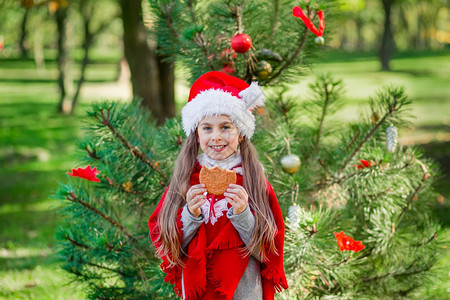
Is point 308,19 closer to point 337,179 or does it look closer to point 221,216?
point 337,179

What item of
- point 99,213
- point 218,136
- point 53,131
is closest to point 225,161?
point 218,136

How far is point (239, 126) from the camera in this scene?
2.20 metres

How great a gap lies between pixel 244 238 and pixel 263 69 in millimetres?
1020

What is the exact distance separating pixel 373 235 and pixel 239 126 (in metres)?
1.22

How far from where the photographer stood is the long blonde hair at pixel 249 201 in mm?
2086

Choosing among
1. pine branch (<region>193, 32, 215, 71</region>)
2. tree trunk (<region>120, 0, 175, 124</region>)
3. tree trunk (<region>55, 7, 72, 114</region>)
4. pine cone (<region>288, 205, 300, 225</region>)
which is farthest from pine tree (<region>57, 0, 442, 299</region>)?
tree trunk (<region>55, 7, 72, 114</region>)

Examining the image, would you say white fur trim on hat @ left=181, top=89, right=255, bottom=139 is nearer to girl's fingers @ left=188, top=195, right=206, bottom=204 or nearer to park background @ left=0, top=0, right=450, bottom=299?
girl's fingers @ left=188, top=195, right=206, bottom=204

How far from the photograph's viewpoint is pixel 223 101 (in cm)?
215

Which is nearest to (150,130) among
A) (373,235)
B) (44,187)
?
(373,235)

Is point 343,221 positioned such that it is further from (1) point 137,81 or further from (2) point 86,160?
(1) point 137,81

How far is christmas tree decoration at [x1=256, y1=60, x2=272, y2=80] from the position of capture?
266 cm

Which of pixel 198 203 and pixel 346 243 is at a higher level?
pixel 198 203

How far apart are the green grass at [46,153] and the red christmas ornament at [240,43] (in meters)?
0.58

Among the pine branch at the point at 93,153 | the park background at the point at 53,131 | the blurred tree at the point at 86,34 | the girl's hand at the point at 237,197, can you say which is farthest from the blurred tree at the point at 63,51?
the girl's hand at the point at 237,197
